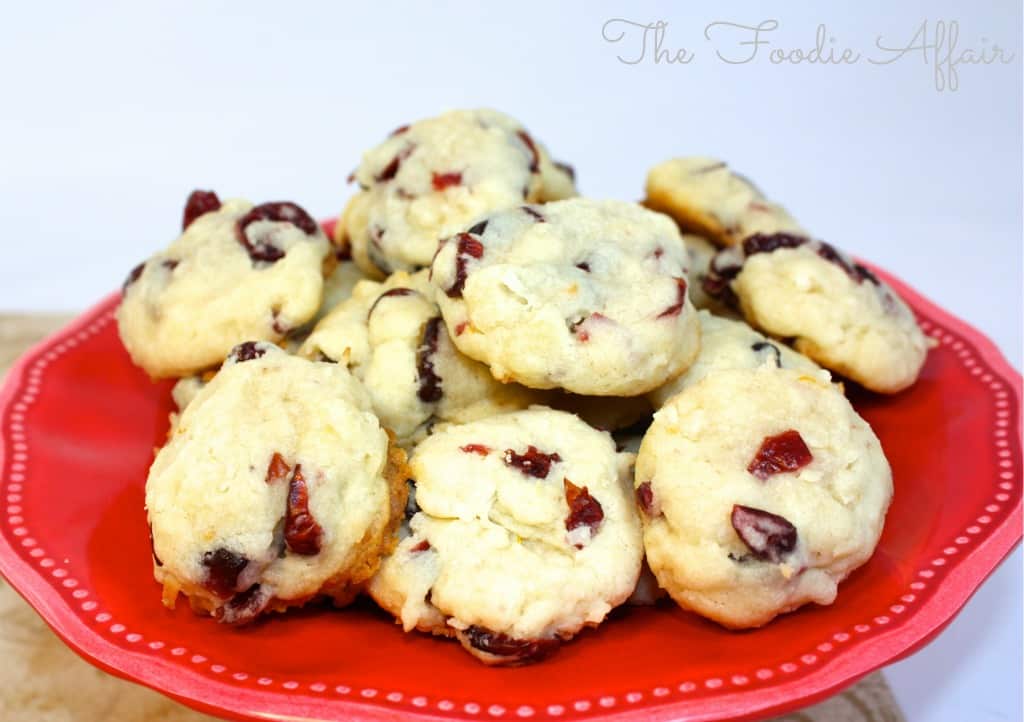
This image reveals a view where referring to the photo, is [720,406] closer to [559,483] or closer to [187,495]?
[559,483]

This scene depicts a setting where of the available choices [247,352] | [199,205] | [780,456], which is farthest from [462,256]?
[199,205]

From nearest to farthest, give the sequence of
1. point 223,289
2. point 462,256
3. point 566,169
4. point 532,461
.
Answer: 1. point 532,461
2. point 462,256
3. point 223,289
4. point 566,169

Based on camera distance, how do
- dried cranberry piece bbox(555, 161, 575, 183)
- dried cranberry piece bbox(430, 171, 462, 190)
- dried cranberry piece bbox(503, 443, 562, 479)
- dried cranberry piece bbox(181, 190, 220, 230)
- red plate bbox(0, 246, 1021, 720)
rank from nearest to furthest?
1. red plate bbox(0, 246, 1021, 720)
2. dried cranberry piece bbox(503, 443, 562, 479)
3. dried cranberry piece bbox(430, 171, 462, 190)
4. dried cranberry piece bbox(181, 190, 220, 230)
5. dried cranberry piece bbox(555, 161, 575, 183)

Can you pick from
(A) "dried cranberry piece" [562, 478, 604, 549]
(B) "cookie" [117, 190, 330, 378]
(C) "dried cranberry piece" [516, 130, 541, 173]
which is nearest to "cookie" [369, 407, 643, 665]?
(A) "dried cranberry piece" [562, 478, 604, 549]

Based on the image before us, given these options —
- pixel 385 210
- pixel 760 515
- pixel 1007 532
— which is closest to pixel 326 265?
pixel 385 210

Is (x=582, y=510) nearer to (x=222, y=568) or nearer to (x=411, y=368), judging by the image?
(x=411, y=368)

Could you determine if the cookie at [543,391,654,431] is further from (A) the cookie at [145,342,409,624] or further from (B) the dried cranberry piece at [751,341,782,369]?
(A) the cookie at [145,342,409,624]
